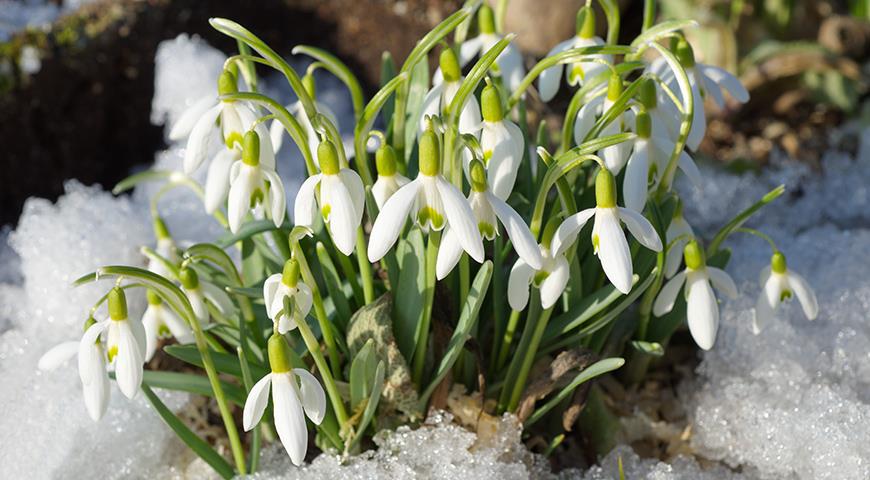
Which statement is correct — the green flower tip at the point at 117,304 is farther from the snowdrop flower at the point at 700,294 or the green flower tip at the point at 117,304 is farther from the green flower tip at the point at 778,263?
the green flower tip at the point at 778,263

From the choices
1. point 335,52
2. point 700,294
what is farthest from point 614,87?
point 335,52

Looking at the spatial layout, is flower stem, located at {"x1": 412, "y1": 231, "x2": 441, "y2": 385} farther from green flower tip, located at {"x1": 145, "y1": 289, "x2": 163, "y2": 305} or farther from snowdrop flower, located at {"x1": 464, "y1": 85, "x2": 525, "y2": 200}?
green flower tip, located at {"x1": 145, "y1": 289, "x2": 163, "y2": 305}

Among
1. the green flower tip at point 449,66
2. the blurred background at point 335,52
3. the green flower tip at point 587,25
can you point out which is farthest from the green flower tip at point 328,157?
the blurred background at point 335,52

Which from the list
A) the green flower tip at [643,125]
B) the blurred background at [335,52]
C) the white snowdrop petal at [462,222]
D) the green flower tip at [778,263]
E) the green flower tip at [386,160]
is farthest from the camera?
the blurred background at [335,52]

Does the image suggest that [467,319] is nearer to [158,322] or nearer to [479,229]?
[479,229]

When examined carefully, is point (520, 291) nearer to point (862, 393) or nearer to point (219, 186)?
point (219, 186)
